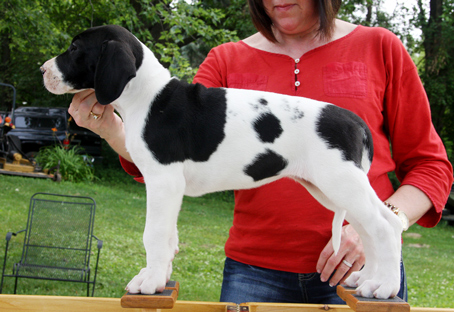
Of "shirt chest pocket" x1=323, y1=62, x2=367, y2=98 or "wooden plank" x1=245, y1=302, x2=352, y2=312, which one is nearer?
"wooden plank" x1=245, y1=302, x2=352, y2=312

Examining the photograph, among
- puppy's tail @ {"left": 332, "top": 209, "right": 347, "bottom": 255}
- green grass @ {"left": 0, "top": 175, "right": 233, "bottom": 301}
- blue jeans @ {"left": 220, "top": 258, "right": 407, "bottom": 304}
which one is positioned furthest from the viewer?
green grass @ {"left": 0, "top": 175, "right": 233, "bottom": 301}

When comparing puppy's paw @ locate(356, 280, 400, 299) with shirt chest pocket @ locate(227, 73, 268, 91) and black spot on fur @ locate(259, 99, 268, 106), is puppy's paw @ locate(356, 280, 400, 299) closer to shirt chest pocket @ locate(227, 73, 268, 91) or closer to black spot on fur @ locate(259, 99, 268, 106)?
black spot on fur @ locate(259, 99, 268, 106)

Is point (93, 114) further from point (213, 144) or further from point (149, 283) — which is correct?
point (149, 283)

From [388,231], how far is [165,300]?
87 cm

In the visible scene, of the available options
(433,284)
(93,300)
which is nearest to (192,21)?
(93,300)

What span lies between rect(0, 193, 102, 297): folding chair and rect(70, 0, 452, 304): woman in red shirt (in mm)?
3841

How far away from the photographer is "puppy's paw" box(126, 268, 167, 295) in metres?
1.55

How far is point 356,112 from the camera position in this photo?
83.0 inches

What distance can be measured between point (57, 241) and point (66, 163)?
23.8 feet

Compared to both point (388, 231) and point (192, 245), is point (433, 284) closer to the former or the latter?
point (192, 245)

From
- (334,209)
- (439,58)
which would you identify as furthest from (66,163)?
(439,58)

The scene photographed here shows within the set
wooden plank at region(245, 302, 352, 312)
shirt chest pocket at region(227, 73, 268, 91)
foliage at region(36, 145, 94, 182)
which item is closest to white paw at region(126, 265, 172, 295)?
wooden plank at region(245, 302, 352, 312)

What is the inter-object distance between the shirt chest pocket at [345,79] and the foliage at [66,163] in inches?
446

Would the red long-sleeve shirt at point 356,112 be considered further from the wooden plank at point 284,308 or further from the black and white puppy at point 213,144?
the black and white puppy at point 213,144
